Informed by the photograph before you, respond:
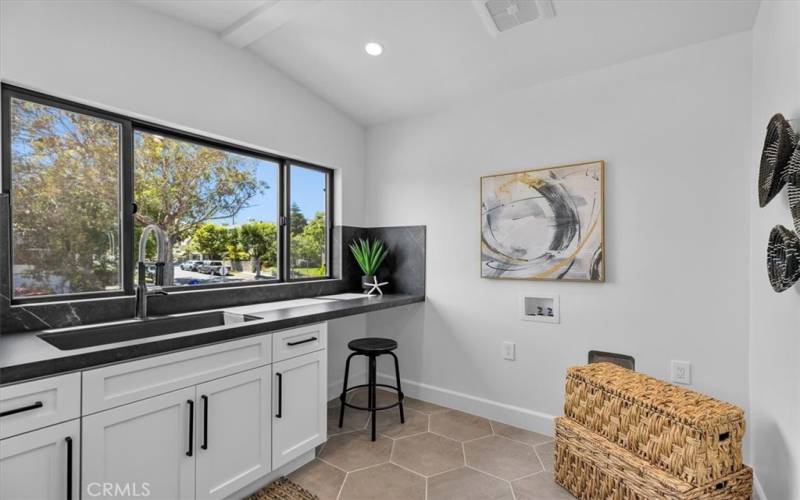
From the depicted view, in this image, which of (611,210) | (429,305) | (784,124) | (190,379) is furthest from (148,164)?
(784,124)

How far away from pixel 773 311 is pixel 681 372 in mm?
704

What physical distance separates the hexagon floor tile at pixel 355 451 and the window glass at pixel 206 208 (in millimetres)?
1252

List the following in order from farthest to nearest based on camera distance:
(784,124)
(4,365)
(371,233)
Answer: (371,233), (784,124), (4,365)

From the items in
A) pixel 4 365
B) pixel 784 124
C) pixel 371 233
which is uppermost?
pixel 784 124

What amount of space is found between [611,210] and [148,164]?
8.94 feet

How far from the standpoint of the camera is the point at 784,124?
132 centimetres

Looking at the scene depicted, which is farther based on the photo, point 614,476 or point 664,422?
point 614,476

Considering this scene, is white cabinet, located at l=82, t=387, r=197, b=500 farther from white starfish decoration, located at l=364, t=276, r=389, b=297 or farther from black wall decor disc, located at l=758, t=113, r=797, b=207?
black wall decor disc, located at l=758, t=113, r=797, b=207

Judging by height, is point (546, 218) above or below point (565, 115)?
below

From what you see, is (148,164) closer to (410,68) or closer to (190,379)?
(190,379)

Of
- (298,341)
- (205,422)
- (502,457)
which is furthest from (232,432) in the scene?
(502,457)

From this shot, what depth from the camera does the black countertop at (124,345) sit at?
1217 millimetres

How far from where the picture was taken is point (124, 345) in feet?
4.72

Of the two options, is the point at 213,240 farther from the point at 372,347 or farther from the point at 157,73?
the point at 372,347
